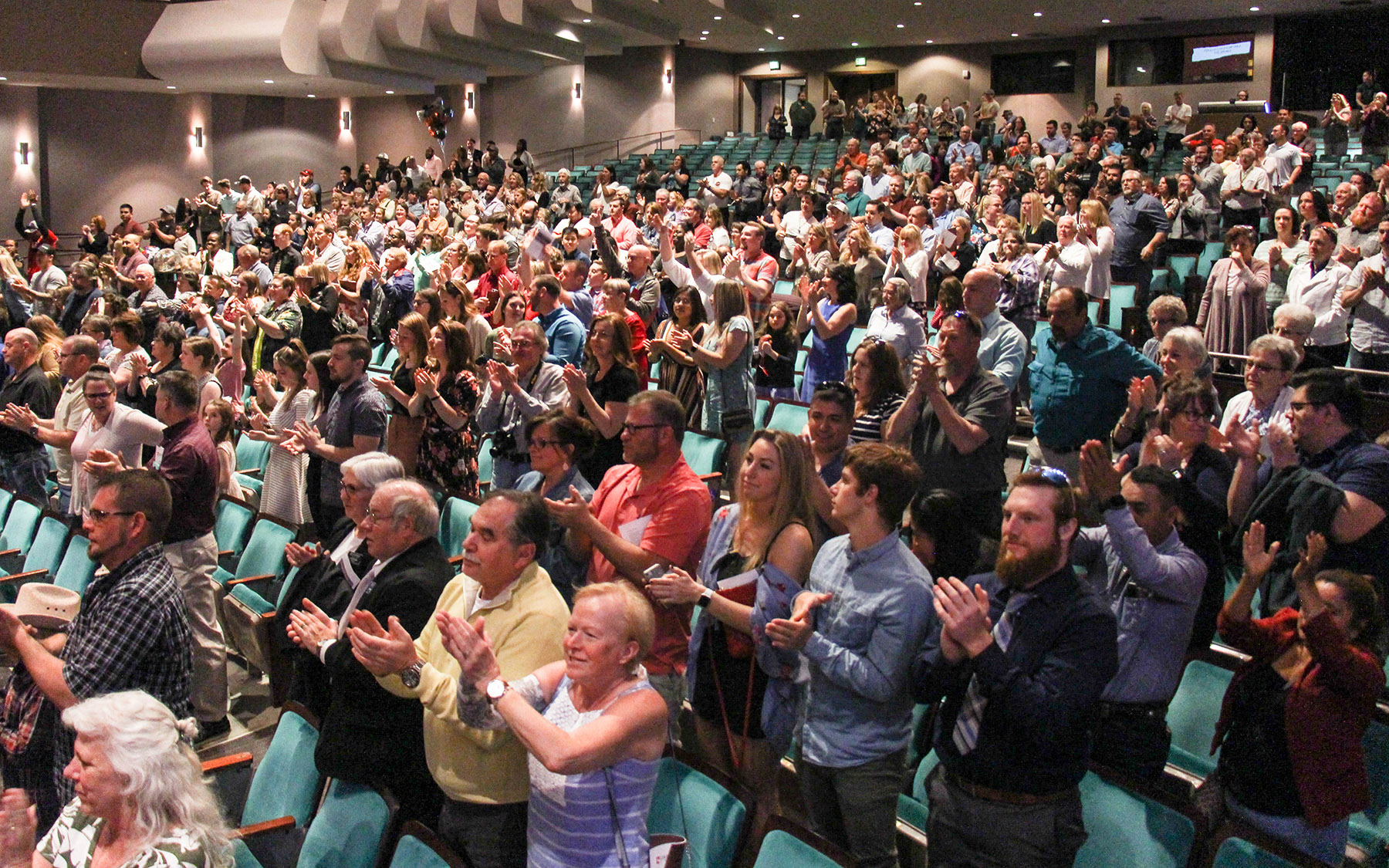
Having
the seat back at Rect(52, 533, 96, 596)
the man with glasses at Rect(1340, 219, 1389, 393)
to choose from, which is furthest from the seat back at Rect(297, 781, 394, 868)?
the man with glasses at Rect(1340, 219, 1389, 393)

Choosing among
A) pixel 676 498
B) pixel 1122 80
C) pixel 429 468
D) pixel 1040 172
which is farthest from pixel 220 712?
pixel 1122 80

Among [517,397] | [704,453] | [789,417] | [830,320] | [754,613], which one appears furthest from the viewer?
[830,320]

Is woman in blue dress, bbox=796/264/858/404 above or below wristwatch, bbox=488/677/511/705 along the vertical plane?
above

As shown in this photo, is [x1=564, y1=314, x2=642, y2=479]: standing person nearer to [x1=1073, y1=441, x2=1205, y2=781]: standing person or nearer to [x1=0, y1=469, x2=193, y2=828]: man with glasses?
[x1=0, y1=469, x2=193, y2=828]: man with glasses

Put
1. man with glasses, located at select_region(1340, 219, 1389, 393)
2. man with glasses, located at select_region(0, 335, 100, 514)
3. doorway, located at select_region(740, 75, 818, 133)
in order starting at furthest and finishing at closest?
1. doorway, located at select_region(740, 75, 818, 133)
2. man with glasses, located at select_region(1340, 219, 1389, 393)
3. man with glasses, located at select_region(0, 335, 100, 514)

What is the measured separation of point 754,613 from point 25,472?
197 inches

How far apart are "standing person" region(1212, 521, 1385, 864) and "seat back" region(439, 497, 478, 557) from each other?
281 centimetres

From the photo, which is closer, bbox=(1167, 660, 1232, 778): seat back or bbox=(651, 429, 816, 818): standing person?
bbox=(651, 429, 816, 818): standing person

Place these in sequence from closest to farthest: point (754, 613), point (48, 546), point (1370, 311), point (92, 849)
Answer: point (92, 849) < point (754, 613) < point (48, 546) < point (1370, 311)

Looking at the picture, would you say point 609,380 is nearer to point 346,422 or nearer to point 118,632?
point 346,422

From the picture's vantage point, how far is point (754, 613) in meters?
2.70

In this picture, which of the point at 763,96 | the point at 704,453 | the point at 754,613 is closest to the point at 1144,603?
the point at 754,613

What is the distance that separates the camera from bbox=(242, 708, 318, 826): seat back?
2.96 metres

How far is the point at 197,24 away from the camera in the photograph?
17.2 m
